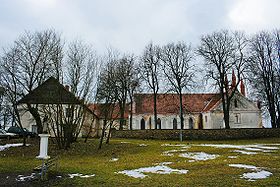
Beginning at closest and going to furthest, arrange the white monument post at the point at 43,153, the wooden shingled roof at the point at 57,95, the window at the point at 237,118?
the white monument post at the point at 43,153
the wooden shingled roof at the point at 57,95
the window at the point at 237,118

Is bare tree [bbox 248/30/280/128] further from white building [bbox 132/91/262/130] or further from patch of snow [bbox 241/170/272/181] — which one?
patch of snow [bbox 241/170/272/181]

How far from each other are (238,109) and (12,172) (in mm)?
45462

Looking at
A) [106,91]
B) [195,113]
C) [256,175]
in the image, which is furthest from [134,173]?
[195,113]

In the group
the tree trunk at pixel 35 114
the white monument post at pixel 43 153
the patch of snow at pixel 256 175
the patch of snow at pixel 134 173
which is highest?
the tree trunk at pixel 35 114

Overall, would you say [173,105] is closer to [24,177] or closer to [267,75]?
[267,75]

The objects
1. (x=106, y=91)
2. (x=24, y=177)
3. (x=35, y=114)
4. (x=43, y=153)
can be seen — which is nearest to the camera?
(x=43, y=153)

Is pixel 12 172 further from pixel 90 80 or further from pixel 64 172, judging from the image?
pixel 90 80

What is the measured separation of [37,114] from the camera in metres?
27.9

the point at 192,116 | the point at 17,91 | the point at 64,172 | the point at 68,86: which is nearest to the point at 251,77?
the point at 192,116

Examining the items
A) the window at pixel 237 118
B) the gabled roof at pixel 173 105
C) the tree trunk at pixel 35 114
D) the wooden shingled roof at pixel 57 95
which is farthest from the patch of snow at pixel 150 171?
the gabled roof at pixel 173 105

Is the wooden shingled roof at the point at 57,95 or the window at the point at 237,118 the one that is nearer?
the wooden shingled roof at the point at 57,95

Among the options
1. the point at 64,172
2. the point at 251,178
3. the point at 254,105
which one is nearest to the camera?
the point at 251,178

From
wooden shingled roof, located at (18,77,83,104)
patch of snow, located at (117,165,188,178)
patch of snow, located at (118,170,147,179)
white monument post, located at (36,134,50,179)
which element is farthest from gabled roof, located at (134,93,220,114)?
white monument post, located at (36,134,50,179)

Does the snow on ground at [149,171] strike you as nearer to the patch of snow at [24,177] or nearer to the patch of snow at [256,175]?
the patch of snow at [256,175]
